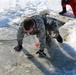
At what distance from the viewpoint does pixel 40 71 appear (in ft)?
13.8

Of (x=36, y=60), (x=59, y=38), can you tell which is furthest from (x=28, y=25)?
(x=59, y=38)

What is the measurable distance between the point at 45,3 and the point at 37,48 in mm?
3704

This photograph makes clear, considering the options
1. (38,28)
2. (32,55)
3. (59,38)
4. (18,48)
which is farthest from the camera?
(59,38)

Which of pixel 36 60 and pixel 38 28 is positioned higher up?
pixel 38 28

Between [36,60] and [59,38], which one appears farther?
[59,38]

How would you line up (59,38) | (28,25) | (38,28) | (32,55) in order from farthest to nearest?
(59,38) → (32,55) → (38,28) → (28,25)

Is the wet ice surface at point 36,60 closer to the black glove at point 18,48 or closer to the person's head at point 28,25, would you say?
the black glove at point 18,48

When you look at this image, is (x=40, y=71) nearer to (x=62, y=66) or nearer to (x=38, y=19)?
(x=62, y=66)

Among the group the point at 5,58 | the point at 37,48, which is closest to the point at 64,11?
the point at 37,48

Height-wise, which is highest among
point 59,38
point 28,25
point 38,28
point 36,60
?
point 28,25

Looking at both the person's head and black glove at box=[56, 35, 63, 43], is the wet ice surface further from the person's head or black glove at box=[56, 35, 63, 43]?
the person's head

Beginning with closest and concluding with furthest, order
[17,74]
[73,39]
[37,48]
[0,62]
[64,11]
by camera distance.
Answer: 1. [17,74]
2. [0,62]
3. [37,48]
4. [73,39]
5. [64,11]

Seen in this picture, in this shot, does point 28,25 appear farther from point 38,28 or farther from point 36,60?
point 36,60

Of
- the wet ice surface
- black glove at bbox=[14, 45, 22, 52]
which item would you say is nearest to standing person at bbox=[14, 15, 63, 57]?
black glove at bbox=[14, 45, 22, 52]
